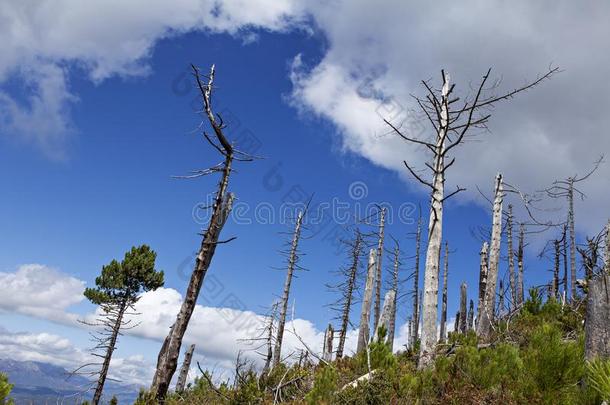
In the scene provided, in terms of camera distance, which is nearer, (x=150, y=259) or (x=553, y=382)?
(x=553, y=382)

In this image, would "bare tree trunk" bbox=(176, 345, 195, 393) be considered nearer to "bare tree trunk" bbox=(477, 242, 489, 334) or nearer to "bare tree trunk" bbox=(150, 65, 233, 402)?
"bare tree trunk" bbox=(150, 65, 233, 402)

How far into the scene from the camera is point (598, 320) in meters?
4.51

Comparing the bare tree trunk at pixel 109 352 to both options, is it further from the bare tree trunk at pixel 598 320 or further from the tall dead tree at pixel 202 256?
the bare tree trunk at pixel 598 320

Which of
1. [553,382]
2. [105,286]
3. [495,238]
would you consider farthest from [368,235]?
[553,382]

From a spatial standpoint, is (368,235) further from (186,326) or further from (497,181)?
(186,326)

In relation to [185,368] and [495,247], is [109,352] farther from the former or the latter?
Result: [495,247]

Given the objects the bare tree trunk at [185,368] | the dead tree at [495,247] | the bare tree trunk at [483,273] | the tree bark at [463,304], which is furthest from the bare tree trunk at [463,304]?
the bare tree trunk at [185,368]

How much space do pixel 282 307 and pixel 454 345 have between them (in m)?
14.6

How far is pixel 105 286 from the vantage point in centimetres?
1920

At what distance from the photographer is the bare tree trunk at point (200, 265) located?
7.94 meters

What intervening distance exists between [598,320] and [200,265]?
22.1 feet

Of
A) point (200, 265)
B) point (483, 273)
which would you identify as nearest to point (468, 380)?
point (200, 265)

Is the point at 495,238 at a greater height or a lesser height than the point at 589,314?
greater

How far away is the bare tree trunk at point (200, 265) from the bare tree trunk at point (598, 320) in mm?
6485
